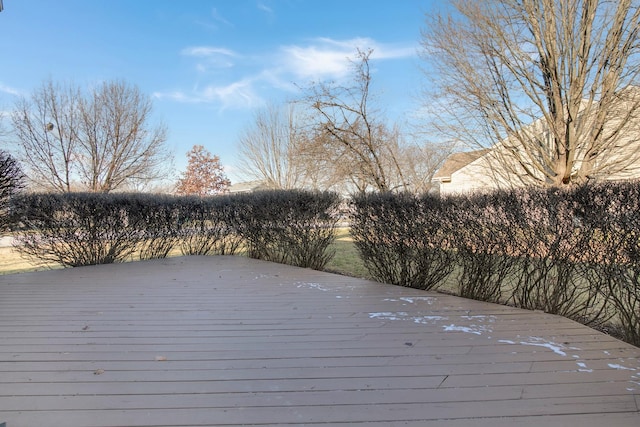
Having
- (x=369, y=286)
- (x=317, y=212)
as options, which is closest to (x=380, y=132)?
(x=317, y=212)

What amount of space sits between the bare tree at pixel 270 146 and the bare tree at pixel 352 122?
364 inches

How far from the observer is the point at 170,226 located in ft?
24.9

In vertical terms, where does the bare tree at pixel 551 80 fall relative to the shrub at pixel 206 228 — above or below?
above

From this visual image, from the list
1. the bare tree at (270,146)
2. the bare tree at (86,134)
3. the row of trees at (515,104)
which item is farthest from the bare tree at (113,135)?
the row of trees at (515,104)

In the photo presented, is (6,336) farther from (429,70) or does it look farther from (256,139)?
(256,139)

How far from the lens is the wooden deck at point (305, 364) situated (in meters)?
1.68

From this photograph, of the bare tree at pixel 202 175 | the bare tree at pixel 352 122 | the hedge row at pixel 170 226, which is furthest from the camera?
the bare tree at pixel 202 175

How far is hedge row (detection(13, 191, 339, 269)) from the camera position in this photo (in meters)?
6.04

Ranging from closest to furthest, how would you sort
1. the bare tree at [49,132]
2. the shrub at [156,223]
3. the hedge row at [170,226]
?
Answer: 1. the hedge row at [170,226]
2. the shrub at [156,223]
3. the bare tree at [49,132]

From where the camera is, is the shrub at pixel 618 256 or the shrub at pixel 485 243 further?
the shrub at pixel 485 243

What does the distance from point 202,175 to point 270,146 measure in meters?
11.7

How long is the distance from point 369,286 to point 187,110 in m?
15.2

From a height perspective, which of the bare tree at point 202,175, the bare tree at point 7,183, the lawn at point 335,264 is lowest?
the lawn at point 335,264

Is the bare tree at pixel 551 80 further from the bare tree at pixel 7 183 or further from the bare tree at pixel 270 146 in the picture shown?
the bare tree at pixel 270 146
